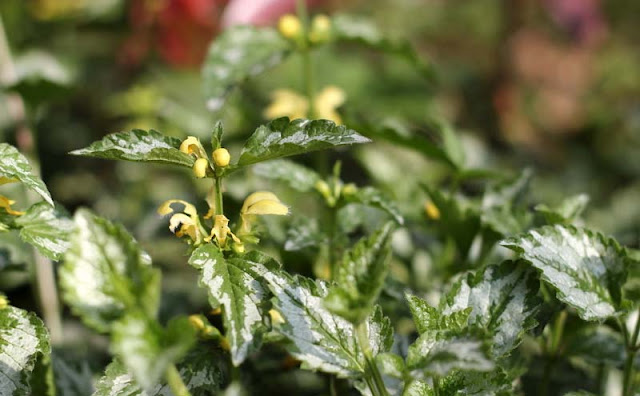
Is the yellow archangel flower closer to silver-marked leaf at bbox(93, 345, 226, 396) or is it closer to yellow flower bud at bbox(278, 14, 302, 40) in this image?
yellow flower bud at bbox(278, 14, 302, 40)

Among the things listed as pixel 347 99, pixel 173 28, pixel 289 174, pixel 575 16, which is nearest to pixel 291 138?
pixel 289 174

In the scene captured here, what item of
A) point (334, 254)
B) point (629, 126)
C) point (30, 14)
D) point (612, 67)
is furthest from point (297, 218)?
point (612, 67)

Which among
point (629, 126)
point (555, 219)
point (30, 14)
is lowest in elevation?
point (30, 14)

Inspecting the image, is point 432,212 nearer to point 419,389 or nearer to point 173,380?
point 419,389

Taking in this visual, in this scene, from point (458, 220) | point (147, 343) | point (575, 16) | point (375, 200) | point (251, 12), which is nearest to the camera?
point (147, 343)

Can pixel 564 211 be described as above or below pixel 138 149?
above

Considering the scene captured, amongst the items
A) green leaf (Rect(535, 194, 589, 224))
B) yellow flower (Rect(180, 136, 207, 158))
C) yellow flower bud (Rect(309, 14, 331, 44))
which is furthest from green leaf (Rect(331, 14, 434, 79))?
yellow flower (Rect(180, 136, 207, 158))

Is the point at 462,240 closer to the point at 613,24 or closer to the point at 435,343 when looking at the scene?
the point at 435,343
